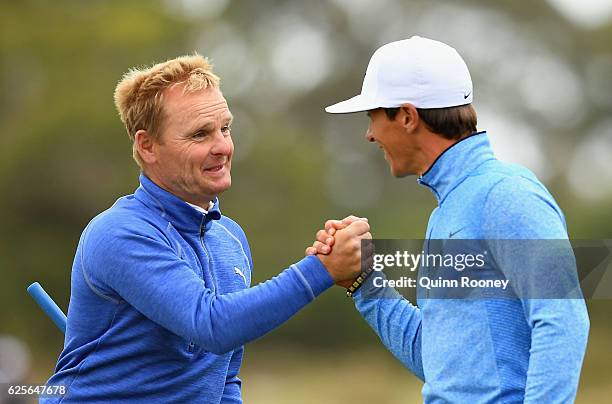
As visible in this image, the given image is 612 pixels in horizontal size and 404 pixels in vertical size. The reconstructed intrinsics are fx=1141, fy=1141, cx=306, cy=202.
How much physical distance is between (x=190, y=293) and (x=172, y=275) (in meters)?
0.07

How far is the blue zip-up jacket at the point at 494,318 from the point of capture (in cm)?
259

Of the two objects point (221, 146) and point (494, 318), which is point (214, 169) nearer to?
point (221, 146)

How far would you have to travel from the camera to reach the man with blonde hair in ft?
10.0

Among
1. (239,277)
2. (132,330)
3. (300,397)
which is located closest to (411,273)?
(239,277)

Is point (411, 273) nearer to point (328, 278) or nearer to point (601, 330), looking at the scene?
point (328, 278)

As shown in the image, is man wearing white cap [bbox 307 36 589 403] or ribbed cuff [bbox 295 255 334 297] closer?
man wearing white cap [bbox 307 36 589 403]

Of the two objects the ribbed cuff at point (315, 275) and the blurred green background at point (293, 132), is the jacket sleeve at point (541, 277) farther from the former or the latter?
the blurred green background at point (293, 132)

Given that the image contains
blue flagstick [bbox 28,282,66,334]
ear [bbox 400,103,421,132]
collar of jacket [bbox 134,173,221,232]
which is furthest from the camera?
blue flagstick [bbox 28,282,66,334]

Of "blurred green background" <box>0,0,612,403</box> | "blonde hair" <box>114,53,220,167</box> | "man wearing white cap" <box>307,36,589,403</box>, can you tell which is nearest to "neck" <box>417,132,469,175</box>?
"man wearing white cap" <box>307,36,589,403</box>

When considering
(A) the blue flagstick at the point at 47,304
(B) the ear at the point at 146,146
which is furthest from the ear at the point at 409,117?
(A) the blue flagstick at the point at 47,304

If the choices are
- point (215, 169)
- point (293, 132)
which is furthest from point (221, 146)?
point (293, 132)

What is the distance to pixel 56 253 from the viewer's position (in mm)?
18656

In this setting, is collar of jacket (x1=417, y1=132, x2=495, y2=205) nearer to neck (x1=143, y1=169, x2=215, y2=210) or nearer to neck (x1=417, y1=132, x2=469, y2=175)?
neck (x1=417, y1=132, x2=469, y2=175)

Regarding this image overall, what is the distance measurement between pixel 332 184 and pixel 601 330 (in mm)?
5481
